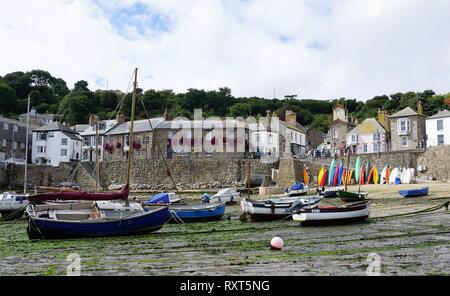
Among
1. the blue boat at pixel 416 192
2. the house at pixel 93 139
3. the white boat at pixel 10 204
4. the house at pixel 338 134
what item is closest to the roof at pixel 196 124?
the house at pixel 93 139

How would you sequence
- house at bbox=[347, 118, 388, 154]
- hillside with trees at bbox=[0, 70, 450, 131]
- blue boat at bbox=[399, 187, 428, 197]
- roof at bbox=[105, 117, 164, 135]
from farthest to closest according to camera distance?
hillside with trees at bbox=[0, 70, 450, 131]
roof at bbox=[105, 117, 164, 135]
house at bbox=[347, 118, 388, 154]
blue boat at bbox=[399, 187, 428, 197]

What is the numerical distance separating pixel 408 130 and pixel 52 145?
4527 centimetres

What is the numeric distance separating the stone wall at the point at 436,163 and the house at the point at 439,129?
806 cm

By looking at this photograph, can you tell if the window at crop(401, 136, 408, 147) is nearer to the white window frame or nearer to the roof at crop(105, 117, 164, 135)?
the white window frame

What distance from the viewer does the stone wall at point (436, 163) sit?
3772 centimetres

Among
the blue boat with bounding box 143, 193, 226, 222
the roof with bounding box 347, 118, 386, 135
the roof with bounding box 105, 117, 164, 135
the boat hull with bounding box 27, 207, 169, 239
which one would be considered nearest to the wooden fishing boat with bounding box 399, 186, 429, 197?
the blue boat with bounding box 143, 193, 226, 222

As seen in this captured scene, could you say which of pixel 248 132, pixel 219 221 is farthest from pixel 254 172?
pixel 219 221

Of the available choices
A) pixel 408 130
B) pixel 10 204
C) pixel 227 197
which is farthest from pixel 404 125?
pixel 10 204

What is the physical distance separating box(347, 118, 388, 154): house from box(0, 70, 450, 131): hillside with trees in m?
26.6

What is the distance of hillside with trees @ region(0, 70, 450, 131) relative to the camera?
289ft

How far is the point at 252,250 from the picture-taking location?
13070mm

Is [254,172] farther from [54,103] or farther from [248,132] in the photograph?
[54,103]

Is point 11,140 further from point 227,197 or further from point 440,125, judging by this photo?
point 440,125
